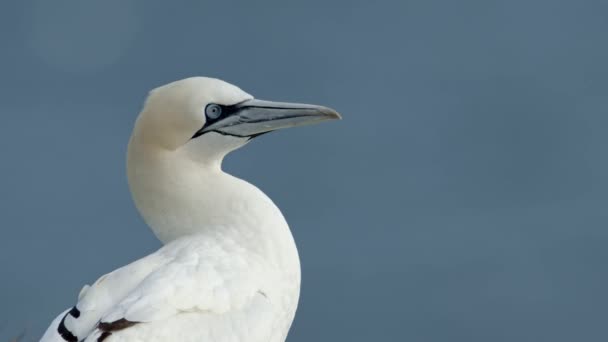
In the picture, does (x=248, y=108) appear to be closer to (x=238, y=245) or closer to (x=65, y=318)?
(x=238, y=245)

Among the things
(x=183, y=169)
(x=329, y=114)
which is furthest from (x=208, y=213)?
(x=329, y=114)

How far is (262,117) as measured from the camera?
365 inches

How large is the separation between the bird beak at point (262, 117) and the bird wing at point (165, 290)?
0.72 meters

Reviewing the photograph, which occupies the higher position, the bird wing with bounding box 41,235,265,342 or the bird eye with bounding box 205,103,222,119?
the bird eye with bounding box 205,103,222,119

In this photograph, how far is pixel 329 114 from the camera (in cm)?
922

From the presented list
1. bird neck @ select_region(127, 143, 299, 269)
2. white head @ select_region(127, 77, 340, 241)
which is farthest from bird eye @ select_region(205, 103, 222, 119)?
bird neck @ select_region(127, 143, 299, 269)

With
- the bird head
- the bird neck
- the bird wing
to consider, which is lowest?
the bird wing

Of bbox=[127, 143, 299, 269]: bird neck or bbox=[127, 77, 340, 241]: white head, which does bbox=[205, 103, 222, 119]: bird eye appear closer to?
bbox=[127, 77, 340, 241]: white head

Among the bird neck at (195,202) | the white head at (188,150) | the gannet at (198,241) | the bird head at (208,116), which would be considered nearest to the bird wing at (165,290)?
the gannet at (198,241)

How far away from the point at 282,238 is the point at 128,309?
3.73ft

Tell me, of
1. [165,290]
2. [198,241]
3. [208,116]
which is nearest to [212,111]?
[208,116]

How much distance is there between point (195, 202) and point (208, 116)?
460 millimetres

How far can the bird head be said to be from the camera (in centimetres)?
909

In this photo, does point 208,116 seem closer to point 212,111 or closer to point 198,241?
point 212,111
